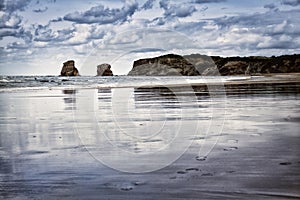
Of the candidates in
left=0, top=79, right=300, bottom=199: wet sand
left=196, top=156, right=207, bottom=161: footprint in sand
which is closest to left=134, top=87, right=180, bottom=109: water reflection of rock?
left=0, top=79, right=300, bottom=199: wet sand

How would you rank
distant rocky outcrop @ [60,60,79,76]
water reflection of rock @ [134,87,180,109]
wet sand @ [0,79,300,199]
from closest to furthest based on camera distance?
wet sand @ [0,79,300,199] → water reflection of rock @ [134,87,180,109] → distant rocky outcrop @ [60,60,79,76]

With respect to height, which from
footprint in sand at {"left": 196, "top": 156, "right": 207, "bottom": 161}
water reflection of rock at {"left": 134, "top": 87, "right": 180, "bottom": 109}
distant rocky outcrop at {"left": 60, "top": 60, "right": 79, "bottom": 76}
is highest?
distant rocky outcrop at {"left": 60, "top": 60, "right": 79, "bottom": 76}

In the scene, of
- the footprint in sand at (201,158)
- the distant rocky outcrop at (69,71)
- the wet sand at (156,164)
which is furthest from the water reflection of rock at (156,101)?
the distant rocky outcrop at (69,71)

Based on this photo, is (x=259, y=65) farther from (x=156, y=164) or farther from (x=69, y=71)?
(x=156, y=164)

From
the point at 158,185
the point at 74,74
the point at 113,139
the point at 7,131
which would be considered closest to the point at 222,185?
the point at 158,185

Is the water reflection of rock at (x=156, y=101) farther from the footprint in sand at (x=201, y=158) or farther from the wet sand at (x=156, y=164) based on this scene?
the footprint in sand at (x=201, y=158)

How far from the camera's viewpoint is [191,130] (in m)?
10.3

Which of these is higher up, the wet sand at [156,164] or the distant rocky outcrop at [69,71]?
the distant rocky outcrop at [69,71]

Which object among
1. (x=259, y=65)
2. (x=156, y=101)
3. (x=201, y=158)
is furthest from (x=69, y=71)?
(x=201, y=158)

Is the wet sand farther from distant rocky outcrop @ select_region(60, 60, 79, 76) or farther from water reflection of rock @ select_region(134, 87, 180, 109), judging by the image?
distant rocky outcrop @ select_region(60, 60, 79, 76)

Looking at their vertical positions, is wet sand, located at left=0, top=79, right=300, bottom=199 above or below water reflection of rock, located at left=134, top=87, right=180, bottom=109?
below

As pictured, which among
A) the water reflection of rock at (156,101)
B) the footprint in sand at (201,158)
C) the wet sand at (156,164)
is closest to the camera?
the wet sand at (156,164)

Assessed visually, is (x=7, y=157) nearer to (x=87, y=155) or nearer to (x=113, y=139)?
(x=87, y=155)

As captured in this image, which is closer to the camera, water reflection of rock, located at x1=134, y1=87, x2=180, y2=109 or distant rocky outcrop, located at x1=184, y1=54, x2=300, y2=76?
water reflection of rock, located at x1=134, y1=87, x2=180, y2=109
